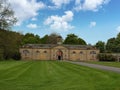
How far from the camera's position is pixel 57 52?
114m

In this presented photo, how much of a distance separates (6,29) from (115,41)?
80152 mm

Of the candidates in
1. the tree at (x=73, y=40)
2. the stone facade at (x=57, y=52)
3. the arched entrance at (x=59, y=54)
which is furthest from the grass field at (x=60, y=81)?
the tree at (x=73, y=40)

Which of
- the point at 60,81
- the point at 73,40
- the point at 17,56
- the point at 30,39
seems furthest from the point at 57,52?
the point at 60,81

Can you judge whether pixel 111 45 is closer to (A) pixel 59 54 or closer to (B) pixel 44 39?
(A) pixel 59 54

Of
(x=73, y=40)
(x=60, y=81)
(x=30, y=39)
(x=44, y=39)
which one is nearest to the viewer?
(x=60, y=81)

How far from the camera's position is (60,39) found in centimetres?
14662

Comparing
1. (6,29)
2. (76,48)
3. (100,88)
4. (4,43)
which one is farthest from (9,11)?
(76,48)

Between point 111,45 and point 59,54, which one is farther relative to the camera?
point 111,45

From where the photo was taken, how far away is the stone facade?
111875 millimetres

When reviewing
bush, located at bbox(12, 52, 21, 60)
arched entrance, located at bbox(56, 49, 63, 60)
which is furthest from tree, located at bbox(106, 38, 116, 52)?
bush, located at bbox(12, 52, 21, 60)

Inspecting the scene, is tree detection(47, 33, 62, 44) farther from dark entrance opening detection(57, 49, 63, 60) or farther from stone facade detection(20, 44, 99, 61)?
stone facade detection(20, 44, 99, 61)

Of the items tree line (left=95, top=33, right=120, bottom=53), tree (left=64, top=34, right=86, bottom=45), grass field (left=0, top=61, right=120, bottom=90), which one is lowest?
grass field (left=0, top=61, right=120, bottom=90)

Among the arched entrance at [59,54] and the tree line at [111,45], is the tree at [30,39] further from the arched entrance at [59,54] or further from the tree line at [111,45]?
the tree line at [111,45]

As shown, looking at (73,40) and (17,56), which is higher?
(73,40)
